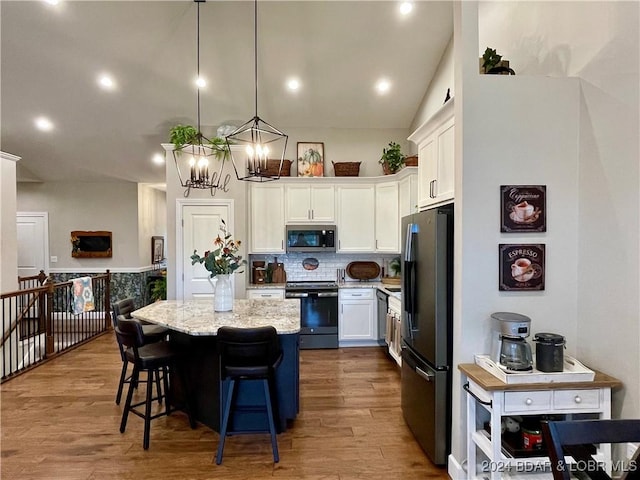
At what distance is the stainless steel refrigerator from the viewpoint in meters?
2.56

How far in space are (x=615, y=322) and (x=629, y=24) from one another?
1712mm

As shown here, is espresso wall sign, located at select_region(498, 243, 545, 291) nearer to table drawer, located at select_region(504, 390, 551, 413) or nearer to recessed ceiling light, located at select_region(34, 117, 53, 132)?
table drawer, located at select_region(504, 390, 551, 413)

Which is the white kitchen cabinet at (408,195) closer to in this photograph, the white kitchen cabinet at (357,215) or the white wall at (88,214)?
the white kitchen cabinet at (357,215)

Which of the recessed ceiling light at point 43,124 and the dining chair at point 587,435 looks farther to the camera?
the recessed ceiling light at point 43,124

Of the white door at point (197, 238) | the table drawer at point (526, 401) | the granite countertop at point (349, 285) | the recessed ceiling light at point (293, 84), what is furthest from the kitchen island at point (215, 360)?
A: the recessed ceiling light at point (293, 84)

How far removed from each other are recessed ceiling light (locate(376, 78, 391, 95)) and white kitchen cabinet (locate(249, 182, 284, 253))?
2.08m

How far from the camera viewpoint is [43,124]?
6.02 meters

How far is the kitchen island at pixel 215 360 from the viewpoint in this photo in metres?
3.00

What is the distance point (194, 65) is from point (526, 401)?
541 cm

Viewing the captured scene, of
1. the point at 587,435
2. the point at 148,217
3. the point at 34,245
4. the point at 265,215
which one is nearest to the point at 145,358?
the point at 587,435

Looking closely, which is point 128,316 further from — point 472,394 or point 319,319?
point 472,394

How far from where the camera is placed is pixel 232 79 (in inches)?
209

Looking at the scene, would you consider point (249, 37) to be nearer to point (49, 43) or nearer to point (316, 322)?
point (49, 43)

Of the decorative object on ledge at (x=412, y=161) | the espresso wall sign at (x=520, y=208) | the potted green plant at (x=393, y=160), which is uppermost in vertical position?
the potted green plant at (x=393, y=160)
